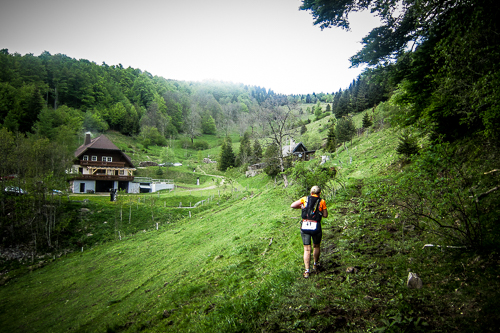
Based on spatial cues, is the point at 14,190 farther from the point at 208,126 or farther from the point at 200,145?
the point at 208,126

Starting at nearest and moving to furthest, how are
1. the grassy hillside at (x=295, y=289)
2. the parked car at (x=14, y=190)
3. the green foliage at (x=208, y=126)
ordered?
the grassy hillside at (x=295, y=289) → the parked car at (x=14, y=190) → the green foliage at (x=208, y=126)

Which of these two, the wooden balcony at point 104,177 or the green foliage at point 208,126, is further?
the green foliage at point 208,126

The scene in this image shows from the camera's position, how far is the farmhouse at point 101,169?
49428mm

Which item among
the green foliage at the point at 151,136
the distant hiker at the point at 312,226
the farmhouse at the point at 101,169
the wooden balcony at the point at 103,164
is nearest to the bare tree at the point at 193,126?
the green foliage at the point at 151,136

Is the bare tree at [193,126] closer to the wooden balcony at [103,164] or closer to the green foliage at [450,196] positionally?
the wooden balcony at [103,164]

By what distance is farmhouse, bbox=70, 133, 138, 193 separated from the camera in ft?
162

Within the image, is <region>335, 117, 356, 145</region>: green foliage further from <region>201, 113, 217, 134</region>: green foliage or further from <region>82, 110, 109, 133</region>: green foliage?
<region>82, 110, 109, 133</region>: green foliage

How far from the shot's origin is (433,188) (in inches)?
217

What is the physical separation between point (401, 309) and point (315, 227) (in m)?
2.64

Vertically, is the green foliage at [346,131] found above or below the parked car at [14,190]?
above

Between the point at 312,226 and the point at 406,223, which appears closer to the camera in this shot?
the point at 312,226

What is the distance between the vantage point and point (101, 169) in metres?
53.2

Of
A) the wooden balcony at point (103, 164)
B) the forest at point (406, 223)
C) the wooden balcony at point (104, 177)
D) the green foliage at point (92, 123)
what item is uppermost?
the green foliage at point (92, 123)

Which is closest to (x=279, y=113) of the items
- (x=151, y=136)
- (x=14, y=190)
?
(x=14, y=190)
